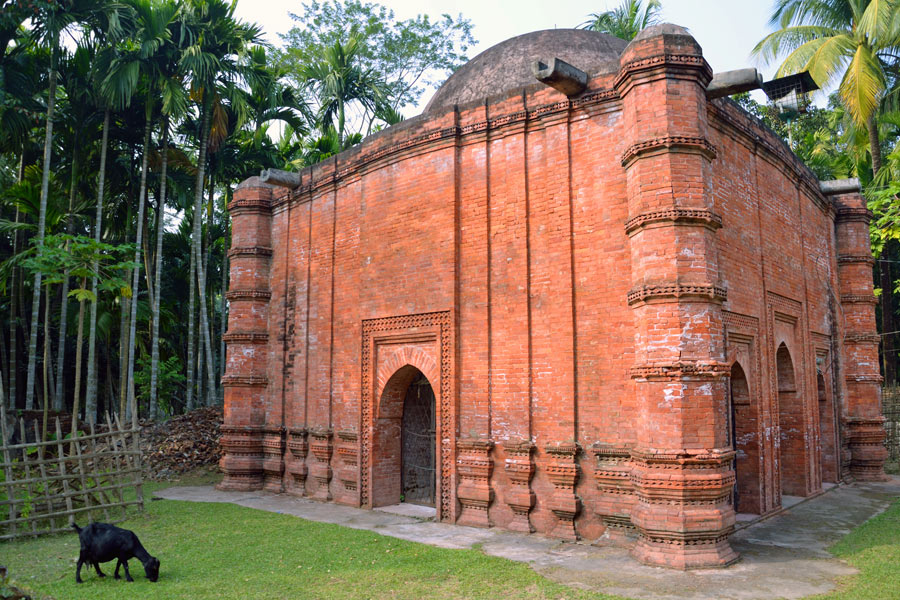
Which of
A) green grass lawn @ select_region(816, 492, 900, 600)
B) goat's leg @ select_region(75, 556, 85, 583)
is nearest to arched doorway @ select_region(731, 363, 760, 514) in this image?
green grass lawn @ select_region(816, 492, 900, 600)

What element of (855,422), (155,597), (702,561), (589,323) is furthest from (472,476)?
(855,422)

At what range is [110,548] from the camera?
6625 millimetres

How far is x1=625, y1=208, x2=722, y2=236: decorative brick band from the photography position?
298 inches

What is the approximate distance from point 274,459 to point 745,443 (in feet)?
26.2

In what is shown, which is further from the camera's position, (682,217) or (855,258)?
(855,258)

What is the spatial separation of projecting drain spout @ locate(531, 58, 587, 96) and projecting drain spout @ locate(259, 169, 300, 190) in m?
5.70

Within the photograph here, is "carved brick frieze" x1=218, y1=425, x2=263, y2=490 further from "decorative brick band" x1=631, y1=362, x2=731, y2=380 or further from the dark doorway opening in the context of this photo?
"decorative brick band" x1=631, y1=362, x2=731, y2=380

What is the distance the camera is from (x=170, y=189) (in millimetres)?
19609

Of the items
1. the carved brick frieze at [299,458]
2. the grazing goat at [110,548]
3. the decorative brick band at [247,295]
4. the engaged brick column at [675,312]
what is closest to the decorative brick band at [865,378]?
the engaged brick column at [675,312]

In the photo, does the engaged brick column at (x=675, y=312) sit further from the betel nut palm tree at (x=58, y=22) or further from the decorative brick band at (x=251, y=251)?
the betel nut palm tree at (x=58, y=22)

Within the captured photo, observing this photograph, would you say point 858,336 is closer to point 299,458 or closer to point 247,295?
point 299,458

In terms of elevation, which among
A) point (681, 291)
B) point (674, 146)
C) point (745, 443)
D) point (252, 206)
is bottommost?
point (745, 443)

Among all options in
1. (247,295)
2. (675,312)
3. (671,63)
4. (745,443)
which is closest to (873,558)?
(745,443)

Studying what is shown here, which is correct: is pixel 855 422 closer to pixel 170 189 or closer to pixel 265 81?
pixel 265 81
